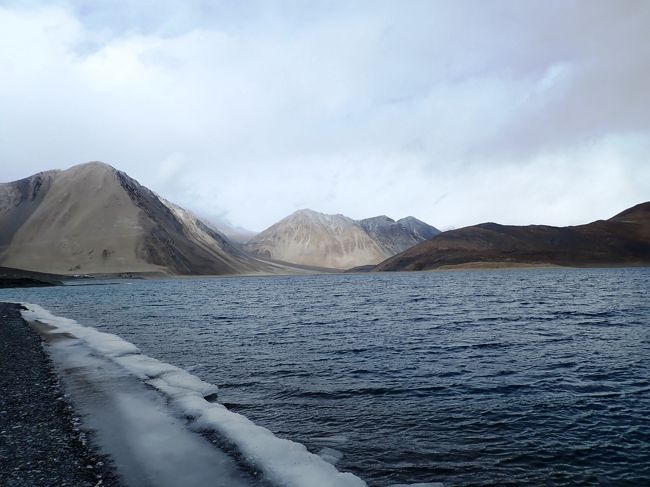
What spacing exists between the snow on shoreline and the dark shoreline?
3.08m

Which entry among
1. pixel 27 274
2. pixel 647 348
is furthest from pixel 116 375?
pixel 27 274

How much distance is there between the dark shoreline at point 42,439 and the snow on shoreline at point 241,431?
308cm

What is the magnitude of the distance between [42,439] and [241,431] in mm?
4824

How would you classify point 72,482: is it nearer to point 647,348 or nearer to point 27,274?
point 647,348

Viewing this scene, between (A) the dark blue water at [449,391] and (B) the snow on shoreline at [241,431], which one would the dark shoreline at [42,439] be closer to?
(B) the snow on shoreline at [241,431]

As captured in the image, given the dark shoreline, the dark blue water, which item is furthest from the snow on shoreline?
the dark shoreline

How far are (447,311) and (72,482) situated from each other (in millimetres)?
41286

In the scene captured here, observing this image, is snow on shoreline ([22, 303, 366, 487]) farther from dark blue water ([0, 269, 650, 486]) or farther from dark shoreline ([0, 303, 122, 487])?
dark shoreline ([0, 303, 122, 487])

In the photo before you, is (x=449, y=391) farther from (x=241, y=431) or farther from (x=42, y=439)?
(x=42, y=439)

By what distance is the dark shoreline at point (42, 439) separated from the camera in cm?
913

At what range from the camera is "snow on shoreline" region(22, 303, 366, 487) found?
33.0ft

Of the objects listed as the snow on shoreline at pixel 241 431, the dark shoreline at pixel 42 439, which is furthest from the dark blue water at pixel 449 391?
the dark shoreline at pixel 42 439

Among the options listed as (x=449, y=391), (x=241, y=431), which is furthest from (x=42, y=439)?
(x=449, y=391)

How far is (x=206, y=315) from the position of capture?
47844mm
